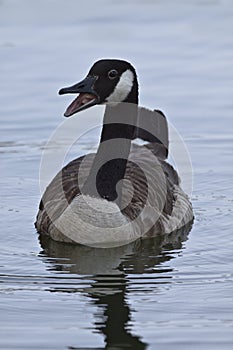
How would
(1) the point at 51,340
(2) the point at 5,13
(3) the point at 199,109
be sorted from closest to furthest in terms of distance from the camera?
(1) the point at 51,340 → (3) the point at 199,109 → (2) the point at 5,13

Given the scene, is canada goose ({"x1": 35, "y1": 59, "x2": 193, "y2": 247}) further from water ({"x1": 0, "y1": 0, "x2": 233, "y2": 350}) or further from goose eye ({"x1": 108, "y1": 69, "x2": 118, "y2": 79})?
water ({"x1": 0, "y1": 0, "x2": 233, "y2": 350})

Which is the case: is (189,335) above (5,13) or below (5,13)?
below

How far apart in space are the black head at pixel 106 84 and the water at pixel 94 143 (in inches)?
63.4

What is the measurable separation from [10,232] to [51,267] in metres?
1.23

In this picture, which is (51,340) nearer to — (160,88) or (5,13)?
(160,88)

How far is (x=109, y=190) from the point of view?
1190cm

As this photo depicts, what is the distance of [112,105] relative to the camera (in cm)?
1168

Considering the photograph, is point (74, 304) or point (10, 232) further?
point (10, 232)

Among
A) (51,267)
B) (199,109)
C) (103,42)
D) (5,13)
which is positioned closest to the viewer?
(51,267)

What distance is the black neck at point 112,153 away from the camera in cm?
1173

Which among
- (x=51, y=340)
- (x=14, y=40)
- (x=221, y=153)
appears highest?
(x=14, y=40)

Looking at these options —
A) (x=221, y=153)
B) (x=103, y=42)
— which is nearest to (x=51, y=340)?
(x=221, y=153)

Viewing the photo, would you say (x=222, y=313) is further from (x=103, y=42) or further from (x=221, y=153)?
(x=103, y=42)

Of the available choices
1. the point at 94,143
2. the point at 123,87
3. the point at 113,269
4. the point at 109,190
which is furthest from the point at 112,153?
the point at 94,143
